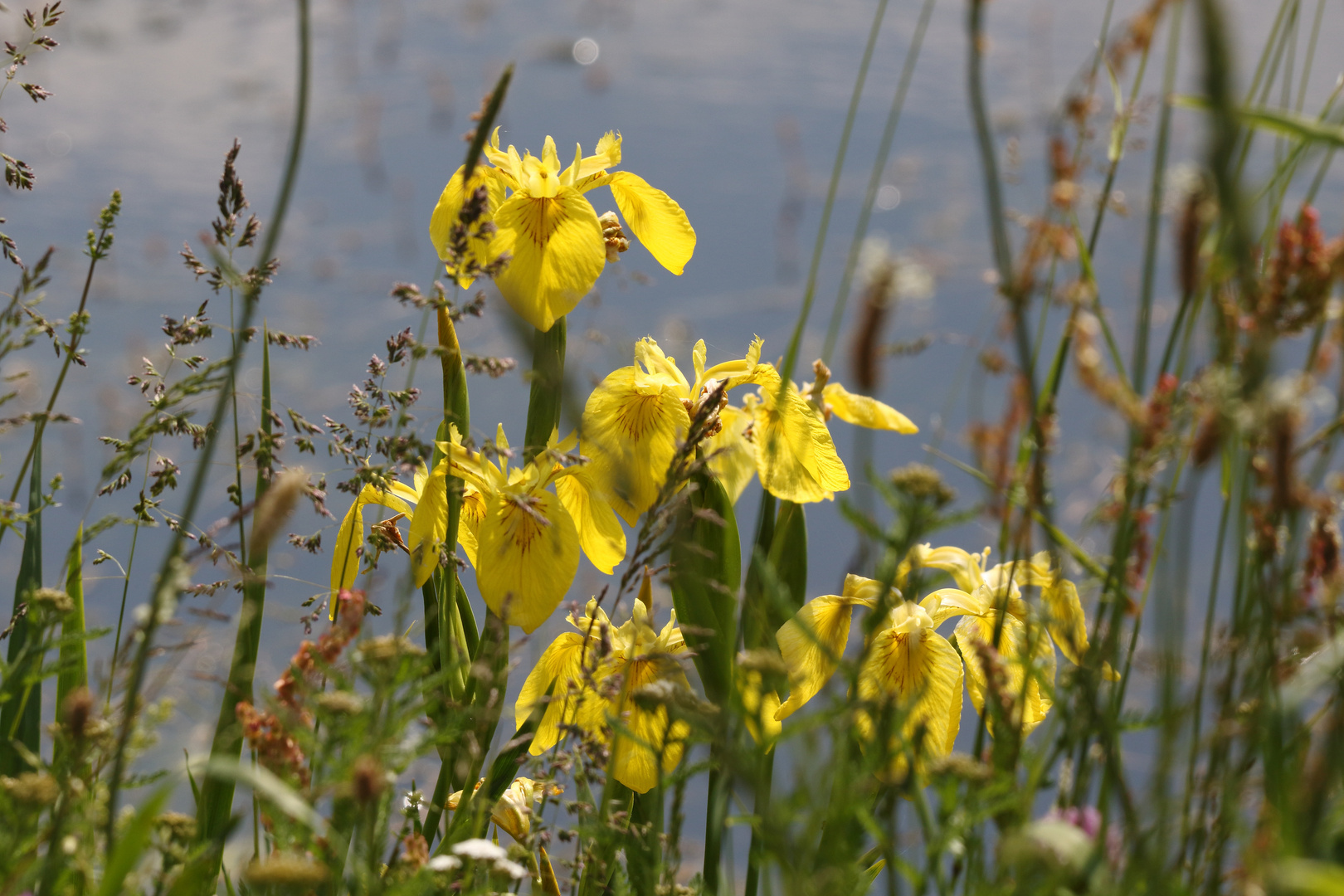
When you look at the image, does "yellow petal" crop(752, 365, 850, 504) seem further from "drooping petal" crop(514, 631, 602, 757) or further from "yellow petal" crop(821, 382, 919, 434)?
"drooping petal" crop(514, 631, 602, 757)

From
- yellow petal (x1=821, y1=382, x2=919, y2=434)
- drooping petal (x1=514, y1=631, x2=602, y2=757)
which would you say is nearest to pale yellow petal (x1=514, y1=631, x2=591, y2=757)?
drooping petal (x1=514, y1=631, x2=602, y2=757)

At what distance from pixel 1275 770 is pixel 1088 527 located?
193mm

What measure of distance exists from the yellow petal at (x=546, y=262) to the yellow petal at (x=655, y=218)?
15cm

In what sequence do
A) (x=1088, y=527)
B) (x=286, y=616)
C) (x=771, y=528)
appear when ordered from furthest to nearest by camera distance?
(x=771, y=528)
(x=286, y=616)
(x=1088, y=527)

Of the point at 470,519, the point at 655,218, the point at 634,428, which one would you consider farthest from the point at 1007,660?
the point at 655,218

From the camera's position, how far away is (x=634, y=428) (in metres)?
1.37

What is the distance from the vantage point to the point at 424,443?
2.88 ft

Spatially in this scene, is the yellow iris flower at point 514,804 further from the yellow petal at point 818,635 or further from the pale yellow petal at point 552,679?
the yellow petal at point 818,635

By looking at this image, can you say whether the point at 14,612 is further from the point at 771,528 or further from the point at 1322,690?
the point at 1322,690

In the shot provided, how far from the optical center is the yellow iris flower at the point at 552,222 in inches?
51.9

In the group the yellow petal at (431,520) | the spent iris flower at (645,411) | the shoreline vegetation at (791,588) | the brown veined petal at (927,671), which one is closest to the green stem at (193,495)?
the shoreline vegetation at (791,588)

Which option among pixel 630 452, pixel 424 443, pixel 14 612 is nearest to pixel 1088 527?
pixel 424 443

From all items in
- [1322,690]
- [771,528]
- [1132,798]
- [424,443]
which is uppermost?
[771,528]

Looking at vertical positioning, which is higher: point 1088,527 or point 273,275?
point 273,275
